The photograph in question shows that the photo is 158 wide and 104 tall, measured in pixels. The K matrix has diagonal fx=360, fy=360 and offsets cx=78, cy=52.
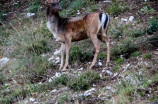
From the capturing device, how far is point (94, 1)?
1273 cm

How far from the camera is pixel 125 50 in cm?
914

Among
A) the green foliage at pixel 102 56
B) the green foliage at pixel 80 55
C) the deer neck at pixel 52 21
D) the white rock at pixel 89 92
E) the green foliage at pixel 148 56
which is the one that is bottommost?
the white rock at pixel 89 92

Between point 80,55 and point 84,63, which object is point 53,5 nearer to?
point 80,55

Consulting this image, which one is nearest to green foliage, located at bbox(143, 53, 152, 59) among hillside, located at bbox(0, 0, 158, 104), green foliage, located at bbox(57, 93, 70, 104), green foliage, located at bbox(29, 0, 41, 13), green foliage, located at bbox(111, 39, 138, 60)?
hillside, located at bbox(0, 0, 158, 104)

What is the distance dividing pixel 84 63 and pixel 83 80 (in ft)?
4.95

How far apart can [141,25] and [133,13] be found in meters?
0.92

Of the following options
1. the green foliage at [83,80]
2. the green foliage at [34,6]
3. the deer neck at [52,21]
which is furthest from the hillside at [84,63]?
the deer neck at [52,21]

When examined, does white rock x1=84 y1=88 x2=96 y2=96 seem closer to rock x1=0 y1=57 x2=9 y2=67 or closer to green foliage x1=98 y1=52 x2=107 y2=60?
green foliage x1=98 y1=52 x2=107 y2=60

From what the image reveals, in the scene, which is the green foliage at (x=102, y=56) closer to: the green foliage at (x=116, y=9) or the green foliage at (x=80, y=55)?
the green foliage at (x=80, y=55)

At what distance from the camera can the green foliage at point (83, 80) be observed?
7.75 metres

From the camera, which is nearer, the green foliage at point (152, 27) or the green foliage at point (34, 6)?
the green foliage at point (152, 27)

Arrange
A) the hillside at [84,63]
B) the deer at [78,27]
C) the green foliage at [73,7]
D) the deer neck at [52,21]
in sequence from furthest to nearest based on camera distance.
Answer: the green foliage at [73,7] → the deer neck at [52,21] → the deer at [78,27] → the hillside at [84,63]

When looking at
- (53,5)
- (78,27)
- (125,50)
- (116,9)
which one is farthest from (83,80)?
(116,9)

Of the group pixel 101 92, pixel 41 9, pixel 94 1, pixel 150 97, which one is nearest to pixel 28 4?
pixel 41 9
